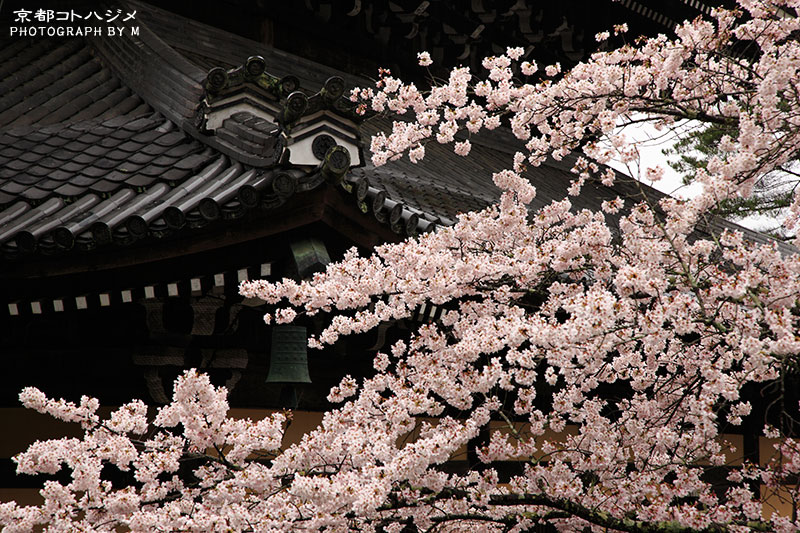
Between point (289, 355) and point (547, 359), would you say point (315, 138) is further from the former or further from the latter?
point (547, 359)

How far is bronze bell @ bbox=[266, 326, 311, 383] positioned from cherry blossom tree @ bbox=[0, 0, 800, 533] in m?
0.32

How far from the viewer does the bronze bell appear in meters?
4.54

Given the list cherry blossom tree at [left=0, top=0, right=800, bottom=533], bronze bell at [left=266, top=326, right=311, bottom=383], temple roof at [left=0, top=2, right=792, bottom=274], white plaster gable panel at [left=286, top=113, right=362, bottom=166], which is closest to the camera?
cherry blossom tree at [left=0, top=0, right=800, bottom=533]

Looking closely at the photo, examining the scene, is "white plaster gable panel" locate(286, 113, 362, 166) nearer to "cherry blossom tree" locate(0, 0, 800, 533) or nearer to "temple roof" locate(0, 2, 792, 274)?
"temple roof" locate(0, 2, 792, 274)

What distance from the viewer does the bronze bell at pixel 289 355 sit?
454 centimetres


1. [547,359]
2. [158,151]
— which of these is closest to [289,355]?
[547,359]

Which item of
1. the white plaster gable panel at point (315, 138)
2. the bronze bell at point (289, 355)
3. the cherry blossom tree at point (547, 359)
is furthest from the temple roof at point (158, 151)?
the bronze bell at point (289, 355)

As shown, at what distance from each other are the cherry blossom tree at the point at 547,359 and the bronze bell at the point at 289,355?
0.32 meters

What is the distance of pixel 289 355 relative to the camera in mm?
4602

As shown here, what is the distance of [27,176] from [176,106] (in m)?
1.16

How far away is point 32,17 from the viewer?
6953mm

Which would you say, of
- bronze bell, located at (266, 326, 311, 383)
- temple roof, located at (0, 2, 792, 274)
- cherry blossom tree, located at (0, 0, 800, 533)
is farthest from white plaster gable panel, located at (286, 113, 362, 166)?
bronze bell, located at (266, 326, 311, 383)

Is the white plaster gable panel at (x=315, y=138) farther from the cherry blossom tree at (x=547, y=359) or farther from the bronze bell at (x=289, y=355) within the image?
the bronze bell at (x=289, y=355)

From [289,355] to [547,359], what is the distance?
1468 millimetres
